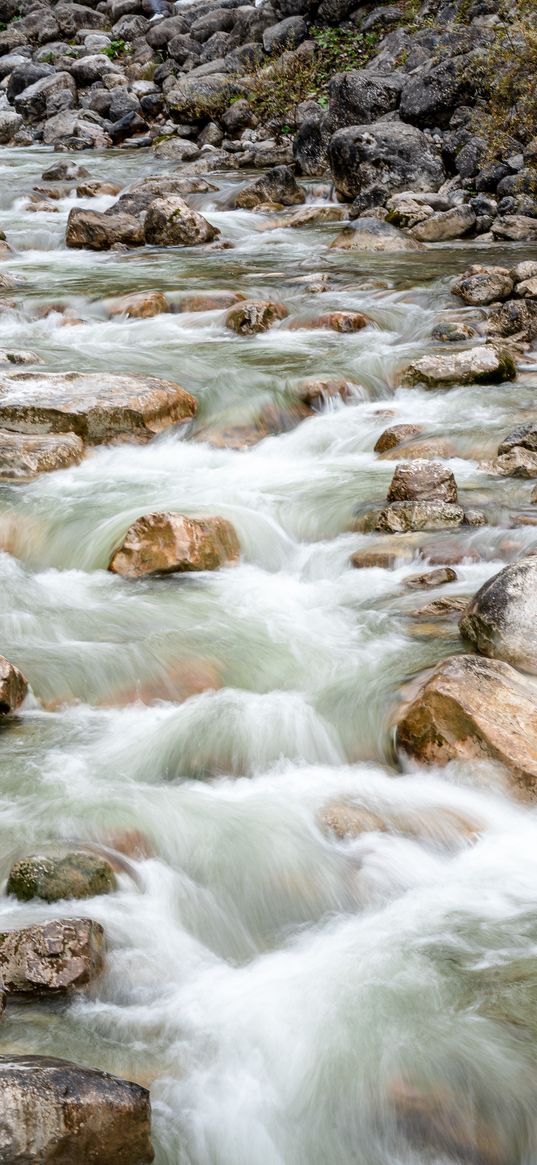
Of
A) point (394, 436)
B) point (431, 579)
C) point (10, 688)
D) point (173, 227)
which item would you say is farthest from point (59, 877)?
point (173, 227)

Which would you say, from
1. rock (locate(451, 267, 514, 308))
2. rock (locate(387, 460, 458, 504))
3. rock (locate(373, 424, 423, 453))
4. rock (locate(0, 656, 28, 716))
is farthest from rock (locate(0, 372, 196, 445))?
rock (locate(451, 267, 514, 308))

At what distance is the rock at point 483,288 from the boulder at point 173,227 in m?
5.12

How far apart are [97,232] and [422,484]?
9.85 m

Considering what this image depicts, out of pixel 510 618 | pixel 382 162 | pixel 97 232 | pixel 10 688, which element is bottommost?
pixel 10 688

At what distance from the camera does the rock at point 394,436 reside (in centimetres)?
789

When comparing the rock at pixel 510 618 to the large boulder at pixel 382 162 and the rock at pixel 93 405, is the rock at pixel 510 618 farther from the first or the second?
the large boulder at pixel 382 162

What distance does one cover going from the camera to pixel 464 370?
356 inches

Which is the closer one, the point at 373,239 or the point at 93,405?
the point at 93,405

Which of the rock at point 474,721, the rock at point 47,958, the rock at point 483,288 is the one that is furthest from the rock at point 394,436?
the rock at point 47,958

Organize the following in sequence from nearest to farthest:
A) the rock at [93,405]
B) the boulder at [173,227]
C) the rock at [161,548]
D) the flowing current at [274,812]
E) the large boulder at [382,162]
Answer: the flowing current at [274,812]
the rock at [161,548]
the rock at [93,405]
the boulder at [173,227]
the large boulder at [382,162]

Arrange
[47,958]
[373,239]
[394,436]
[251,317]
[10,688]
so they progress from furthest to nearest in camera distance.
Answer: [373,239]
[251,317]
[394,436]
[10,688]
[47,958]

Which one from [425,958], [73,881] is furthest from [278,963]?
[73,881]

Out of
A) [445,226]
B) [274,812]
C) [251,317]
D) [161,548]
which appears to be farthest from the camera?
[445,226]

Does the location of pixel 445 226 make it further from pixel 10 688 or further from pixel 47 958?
pixel 47 958
